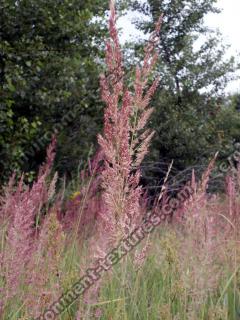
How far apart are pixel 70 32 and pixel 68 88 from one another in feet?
3.35

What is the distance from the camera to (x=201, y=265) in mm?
1674

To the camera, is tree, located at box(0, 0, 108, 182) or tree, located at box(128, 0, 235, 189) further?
tree, located at box(128, 0, 235, 189)

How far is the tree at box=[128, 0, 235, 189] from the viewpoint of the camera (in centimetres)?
1329

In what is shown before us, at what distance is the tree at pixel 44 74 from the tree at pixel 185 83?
408 centimetres

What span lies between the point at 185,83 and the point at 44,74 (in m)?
7.15

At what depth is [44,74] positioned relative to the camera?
841 centimetres

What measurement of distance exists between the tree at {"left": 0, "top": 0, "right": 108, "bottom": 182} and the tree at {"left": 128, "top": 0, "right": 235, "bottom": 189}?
4.08 meters

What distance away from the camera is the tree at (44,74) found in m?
7.27

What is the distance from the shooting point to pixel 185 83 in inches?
584

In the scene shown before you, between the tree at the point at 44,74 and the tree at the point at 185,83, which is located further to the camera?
the tree at the point at 185,83

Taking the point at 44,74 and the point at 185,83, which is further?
the point at 185,83

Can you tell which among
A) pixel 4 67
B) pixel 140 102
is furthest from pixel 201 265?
pixel 4 67

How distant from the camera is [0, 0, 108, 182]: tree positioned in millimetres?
7273

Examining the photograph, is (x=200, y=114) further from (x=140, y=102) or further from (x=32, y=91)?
(x=140, y=102)
